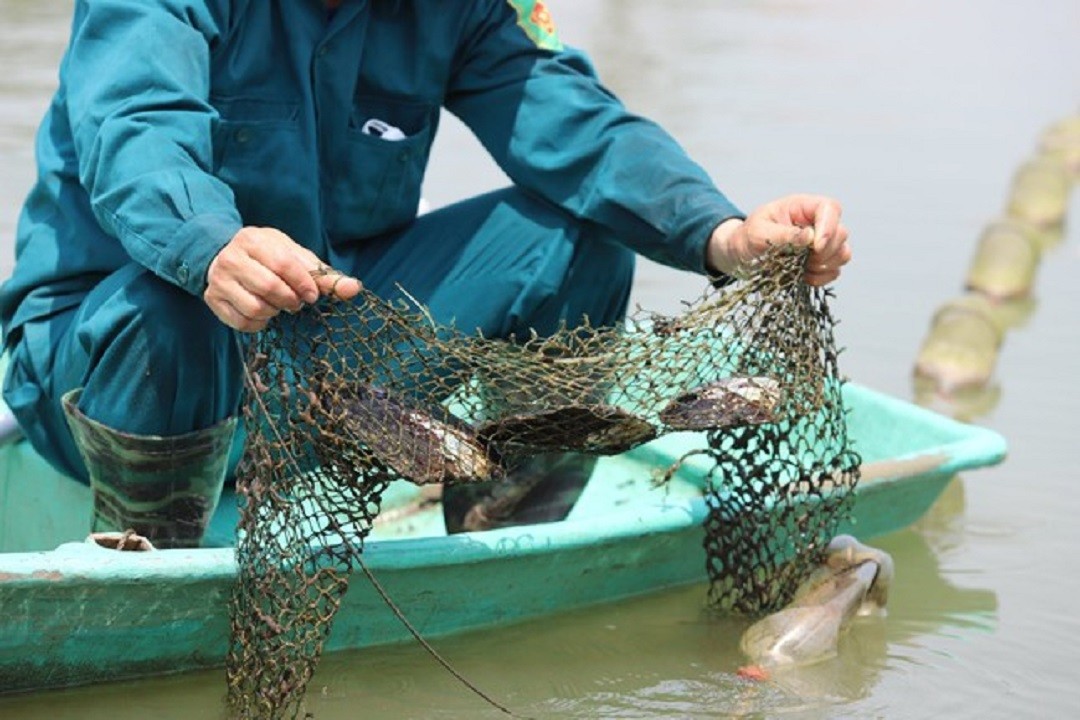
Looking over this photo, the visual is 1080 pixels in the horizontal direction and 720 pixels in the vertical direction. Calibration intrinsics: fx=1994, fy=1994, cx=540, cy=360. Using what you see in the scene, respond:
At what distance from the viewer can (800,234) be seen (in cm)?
388

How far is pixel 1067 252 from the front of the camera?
28.3 feet

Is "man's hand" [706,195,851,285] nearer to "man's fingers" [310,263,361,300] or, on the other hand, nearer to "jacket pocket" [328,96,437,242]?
"jacket pocket" [328,96,437,242]

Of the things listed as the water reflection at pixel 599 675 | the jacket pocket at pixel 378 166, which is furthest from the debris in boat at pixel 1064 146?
the jacket pocket at pixel 378 166

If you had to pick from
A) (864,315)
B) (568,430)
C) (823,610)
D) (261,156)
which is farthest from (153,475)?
(864,315)

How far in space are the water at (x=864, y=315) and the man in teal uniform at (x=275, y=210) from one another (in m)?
0.59

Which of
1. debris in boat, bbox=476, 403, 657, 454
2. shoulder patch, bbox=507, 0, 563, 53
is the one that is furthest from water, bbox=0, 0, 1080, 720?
shoulder patch, bbox=507, 0, 563, 53

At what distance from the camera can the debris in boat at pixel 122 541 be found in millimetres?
3561

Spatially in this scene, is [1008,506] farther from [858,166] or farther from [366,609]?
[858,166]

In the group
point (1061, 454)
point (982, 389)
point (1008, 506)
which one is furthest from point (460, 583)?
point (982, 389)

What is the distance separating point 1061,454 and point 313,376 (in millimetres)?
3012

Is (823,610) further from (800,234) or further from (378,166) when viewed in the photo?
(378,166)

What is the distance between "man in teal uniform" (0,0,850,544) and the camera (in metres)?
3.47

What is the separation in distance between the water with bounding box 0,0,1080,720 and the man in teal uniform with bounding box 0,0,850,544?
59cm

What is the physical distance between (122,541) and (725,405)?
3.81 feet
